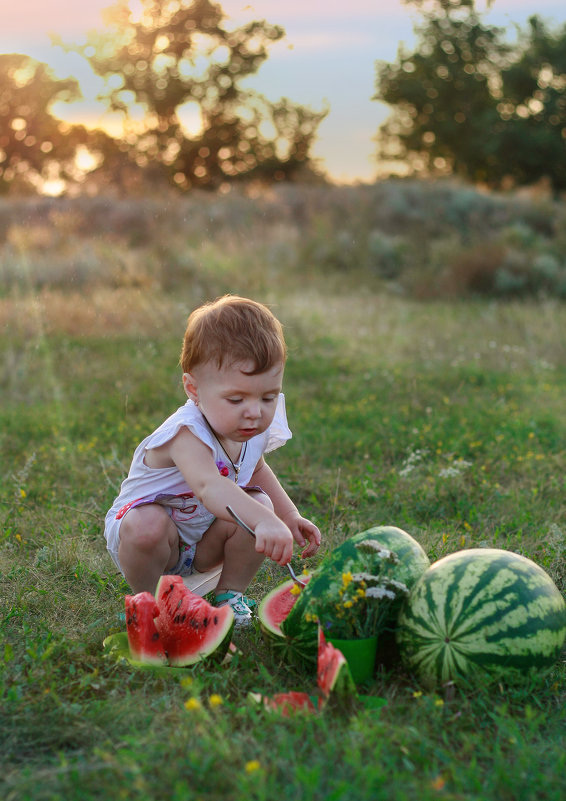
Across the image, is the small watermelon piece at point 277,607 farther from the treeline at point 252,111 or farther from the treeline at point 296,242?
the treeline at point 252,111

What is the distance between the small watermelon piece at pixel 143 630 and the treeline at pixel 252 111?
22.4m

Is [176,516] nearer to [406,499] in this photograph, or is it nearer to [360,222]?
[406,499]

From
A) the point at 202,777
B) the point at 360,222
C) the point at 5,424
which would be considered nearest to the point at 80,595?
the point at 202,777

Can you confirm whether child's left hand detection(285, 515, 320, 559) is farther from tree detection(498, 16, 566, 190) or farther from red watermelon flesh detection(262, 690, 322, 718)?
tree detection(498, 16, 566, 190)

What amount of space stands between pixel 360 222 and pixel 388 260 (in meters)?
2.22

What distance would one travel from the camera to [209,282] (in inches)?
394

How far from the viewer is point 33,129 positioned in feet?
107

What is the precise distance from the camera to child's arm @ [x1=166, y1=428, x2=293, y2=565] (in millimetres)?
2400

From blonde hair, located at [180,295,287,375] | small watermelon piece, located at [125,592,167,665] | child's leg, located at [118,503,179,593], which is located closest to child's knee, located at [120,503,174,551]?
child's leg, located at [118,503,179,593]

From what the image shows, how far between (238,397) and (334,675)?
983 mm

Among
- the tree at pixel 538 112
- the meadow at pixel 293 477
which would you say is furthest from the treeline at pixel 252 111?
the meadow at pixel 293 477

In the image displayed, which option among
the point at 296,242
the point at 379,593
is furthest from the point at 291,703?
the point at 296,242

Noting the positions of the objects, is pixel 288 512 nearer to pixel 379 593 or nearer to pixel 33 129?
pixel 379 593

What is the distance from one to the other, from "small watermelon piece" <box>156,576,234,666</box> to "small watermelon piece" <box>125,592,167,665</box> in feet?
0.18
